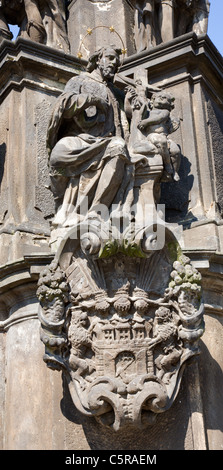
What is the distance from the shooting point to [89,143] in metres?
7.47

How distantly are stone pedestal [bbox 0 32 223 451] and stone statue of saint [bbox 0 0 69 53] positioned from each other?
313 millimetres

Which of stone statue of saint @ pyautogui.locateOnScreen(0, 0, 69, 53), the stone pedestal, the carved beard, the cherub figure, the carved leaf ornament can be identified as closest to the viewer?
the carved leaf ornament

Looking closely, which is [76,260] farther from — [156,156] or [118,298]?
[156,156]

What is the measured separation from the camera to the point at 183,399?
22.5 ft

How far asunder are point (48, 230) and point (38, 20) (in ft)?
9.18

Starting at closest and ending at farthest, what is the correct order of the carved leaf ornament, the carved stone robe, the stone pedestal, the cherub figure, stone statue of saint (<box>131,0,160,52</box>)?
the carved leaf ornament
the stone pedestal
the carved stone robe
the cherub figure
stone statue of saint (<box>131,0,160,52</box>)

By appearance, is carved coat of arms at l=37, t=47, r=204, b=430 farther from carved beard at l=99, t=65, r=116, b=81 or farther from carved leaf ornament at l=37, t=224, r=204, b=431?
carved beard at l=99, t=65, r=116, b=81

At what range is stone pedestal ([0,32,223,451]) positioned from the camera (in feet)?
22.3

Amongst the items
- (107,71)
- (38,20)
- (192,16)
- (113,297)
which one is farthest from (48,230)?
(192,16)

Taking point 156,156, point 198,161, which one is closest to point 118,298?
point 156,156

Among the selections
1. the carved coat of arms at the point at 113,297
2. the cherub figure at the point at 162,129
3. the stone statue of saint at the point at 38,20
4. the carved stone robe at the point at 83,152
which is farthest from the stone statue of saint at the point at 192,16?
the carved coat of arms at the point at 113,297

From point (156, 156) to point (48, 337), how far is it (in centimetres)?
208

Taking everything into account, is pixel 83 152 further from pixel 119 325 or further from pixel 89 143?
pixel 119 325

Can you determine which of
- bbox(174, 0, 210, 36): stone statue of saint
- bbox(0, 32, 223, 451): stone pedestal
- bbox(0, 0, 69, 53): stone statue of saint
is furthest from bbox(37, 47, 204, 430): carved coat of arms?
bbox(174, 0, 210, 36): stone statue of saint
